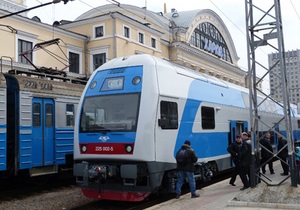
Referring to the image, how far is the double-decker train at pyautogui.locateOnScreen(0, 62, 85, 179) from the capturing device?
443 inches

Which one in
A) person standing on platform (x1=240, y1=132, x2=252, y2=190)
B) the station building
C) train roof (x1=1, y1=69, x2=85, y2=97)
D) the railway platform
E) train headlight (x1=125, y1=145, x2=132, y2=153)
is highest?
the station building

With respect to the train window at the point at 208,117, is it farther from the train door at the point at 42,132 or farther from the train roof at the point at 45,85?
the train door at the point at 42,132

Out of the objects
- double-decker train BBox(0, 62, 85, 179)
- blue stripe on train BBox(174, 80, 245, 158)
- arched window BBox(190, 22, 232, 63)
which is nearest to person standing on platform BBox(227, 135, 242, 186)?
blue stripe on train BBox(174, 80, 245, 158)

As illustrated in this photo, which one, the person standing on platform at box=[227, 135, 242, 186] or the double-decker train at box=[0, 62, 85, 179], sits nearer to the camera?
the double-decker train at box=[0, 62, 85, 179]

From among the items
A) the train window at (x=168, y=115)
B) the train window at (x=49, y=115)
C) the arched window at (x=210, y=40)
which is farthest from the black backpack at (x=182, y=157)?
the arched window at (x=210, y=40)

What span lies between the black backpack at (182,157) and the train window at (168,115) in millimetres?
674

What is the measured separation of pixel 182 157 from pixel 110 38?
29.2 m

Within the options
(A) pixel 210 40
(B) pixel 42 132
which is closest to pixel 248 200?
(B) pixel 42 132

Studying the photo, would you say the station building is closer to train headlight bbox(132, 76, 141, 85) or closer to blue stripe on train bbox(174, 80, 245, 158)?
blue stripe on train bbox(174, 80, 245, 158)

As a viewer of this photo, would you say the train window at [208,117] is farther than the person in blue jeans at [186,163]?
Yes

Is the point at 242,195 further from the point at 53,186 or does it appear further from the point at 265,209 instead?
the point at 53,186

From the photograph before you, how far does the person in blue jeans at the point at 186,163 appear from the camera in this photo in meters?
9.69

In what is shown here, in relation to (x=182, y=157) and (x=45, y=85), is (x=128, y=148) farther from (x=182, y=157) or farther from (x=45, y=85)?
(x=45, y=85)

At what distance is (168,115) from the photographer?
980 centimetres
